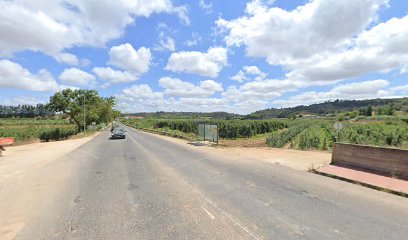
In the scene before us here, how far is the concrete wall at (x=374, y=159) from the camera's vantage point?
29.9 feet

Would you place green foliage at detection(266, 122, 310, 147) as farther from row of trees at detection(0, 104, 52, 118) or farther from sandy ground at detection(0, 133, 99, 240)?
row of trees at detection(0, 104, 52, 118)

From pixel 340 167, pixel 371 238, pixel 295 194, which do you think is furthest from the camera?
pixel 340 167

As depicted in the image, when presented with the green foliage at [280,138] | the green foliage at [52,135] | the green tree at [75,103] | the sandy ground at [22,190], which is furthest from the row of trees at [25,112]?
the sandy ground at [22,190]

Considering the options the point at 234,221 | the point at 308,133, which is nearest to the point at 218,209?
the point at 234,221

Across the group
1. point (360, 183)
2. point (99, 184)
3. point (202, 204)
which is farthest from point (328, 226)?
point (99, 184)

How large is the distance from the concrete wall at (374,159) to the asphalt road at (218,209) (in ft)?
6.37

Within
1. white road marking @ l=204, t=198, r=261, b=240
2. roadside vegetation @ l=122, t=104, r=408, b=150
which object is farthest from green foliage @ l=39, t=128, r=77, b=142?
white road marking @ l=204, t=198, r=261, b=240

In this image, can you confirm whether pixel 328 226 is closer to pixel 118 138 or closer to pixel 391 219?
pixel 391 219

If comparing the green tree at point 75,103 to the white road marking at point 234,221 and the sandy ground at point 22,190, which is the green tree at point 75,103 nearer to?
the sandy ground at point 22,190

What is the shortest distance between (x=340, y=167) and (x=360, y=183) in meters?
2.39

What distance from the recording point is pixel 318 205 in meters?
6.52

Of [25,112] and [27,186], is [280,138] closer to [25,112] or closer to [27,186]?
[27,186]

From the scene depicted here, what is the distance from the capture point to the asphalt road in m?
4.99

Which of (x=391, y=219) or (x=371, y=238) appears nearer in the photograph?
(x=371, y=238)
